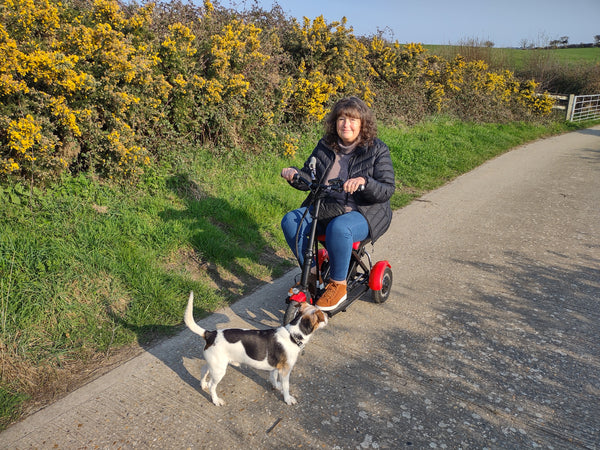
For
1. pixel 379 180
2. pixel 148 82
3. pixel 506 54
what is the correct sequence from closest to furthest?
pixel 379 180 → pixel 148 82 → pixel 506 54

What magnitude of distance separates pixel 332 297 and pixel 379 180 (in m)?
1.06

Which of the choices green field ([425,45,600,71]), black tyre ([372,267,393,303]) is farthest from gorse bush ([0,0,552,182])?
green field ([425,45,600,71])

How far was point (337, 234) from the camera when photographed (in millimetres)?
3738

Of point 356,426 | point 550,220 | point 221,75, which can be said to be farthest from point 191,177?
point 550,220

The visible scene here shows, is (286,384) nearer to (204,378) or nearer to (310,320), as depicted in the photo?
(310,320)

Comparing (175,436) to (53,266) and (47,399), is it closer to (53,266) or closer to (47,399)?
(47,399)

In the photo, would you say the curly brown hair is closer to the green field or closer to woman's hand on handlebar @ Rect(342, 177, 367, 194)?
woman's hand on handlebar @ Rect(342, 177, 367, 194)

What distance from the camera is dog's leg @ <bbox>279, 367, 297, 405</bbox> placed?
3023 millimetres

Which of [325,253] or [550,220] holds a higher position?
[325,253]

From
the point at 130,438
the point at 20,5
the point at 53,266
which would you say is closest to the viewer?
Result: the point at 130,438

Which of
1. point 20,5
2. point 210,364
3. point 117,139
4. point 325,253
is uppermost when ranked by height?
point 20,5

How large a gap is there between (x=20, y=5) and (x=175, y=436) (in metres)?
4.39

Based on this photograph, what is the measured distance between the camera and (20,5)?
15.3ft

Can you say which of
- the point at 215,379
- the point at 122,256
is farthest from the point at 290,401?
the point at 122,256
